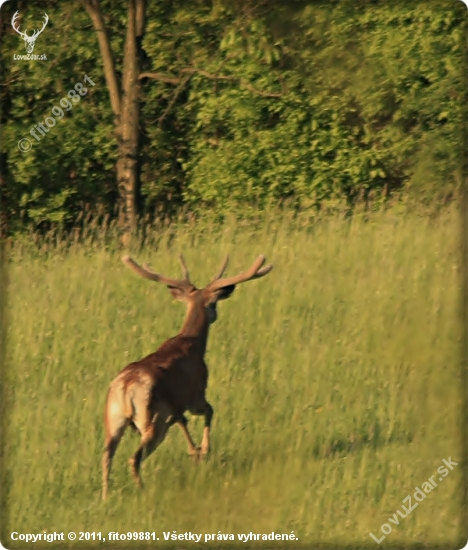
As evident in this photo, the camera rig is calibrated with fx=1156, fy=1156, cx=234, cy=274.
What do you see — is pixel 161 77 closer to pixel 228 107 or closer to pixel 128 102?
pixel 128 102

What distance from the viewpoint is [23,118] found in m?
14.6

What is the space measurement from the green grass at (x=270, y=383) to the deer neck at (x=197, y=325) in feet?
2.59

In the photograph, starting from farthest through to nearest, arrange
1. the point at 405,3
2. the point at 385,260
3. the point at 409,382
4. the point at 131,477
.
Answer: the point at 405,3, the point at 385,260, the point at 409,382, the point at 131,477

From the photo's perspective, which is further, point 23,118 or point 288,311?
point 23,118

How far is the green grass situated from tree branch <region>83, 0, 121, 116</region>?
2.43 metres

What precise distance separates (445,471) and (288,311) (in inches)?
98.8

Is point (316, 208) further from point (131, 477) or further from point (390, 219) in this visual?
point (131, 477)

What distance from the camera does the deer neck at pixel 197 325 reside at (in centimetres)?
836

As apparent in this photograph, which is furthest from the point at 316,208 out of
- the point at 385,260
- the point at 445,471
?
the point at 445,471

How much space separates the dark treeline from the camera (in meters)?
13.7

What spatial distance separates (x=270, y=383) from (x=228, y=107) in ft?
20.3

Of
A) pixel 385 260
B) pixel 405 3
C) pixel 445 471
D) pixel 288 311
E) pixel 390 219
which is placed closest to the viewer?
pixel 445 471

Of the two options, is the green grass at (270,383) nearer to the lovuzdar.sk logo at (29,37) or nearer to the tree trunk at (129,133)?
the tree trunk at (129,133)

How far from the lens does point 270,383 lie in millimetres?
9539
